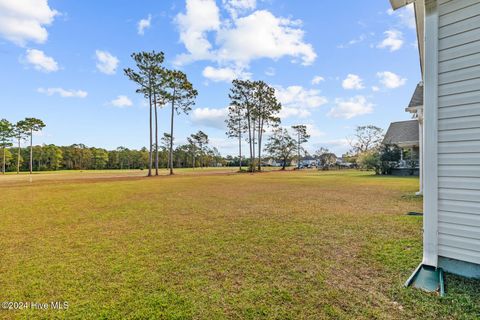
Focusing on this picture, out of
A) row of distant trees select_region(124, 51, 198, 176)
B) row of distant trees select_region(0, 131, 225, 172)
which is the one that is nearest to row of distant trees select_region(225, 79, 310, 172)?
row of distant trees select_region(124, 51, 198, 176)

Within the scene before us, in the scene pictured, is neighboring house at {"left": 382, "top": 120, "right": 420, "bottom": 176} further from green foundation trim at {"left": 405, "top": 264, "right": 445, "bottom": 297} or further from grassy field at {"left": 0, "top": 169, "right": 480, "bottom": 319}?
green foundation trim at {"left": 405, "top": 264, "right": 445, "bottom": 297}

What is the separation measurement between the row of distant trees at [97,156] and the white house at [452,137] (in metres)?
55.0

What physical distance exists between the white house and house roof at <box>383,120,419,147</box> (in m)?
18.5

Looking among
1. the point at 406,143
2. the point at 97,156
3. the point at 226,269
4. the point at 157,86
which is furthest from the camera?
the point at 97,156

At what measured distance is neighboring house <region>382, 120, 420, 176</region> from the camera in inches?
702

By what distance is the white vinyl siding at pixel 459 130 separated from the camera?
222 cm

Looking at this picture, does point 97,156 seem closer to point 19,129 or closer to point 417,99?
point 19,129

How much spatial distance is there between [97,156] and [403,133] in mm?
63767

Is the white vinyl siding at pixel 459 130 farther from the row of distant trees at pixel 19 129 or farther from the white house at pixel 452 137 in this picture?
the row of distant trees at pixel 19 129

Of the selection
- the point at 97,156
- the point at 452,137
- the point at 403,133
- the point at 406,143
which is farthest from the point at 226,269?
the point at 97,156

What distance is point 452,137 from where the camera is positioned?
2336mm

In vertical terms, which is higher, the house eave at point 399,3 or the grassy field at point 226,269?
the house eave at point 399,3

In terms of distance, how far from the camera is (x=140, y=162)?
63.9 metres

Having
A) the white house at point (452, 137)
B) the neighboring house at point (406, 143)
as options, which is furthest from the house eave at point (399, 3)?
the neighboring house at point (406, 143)
